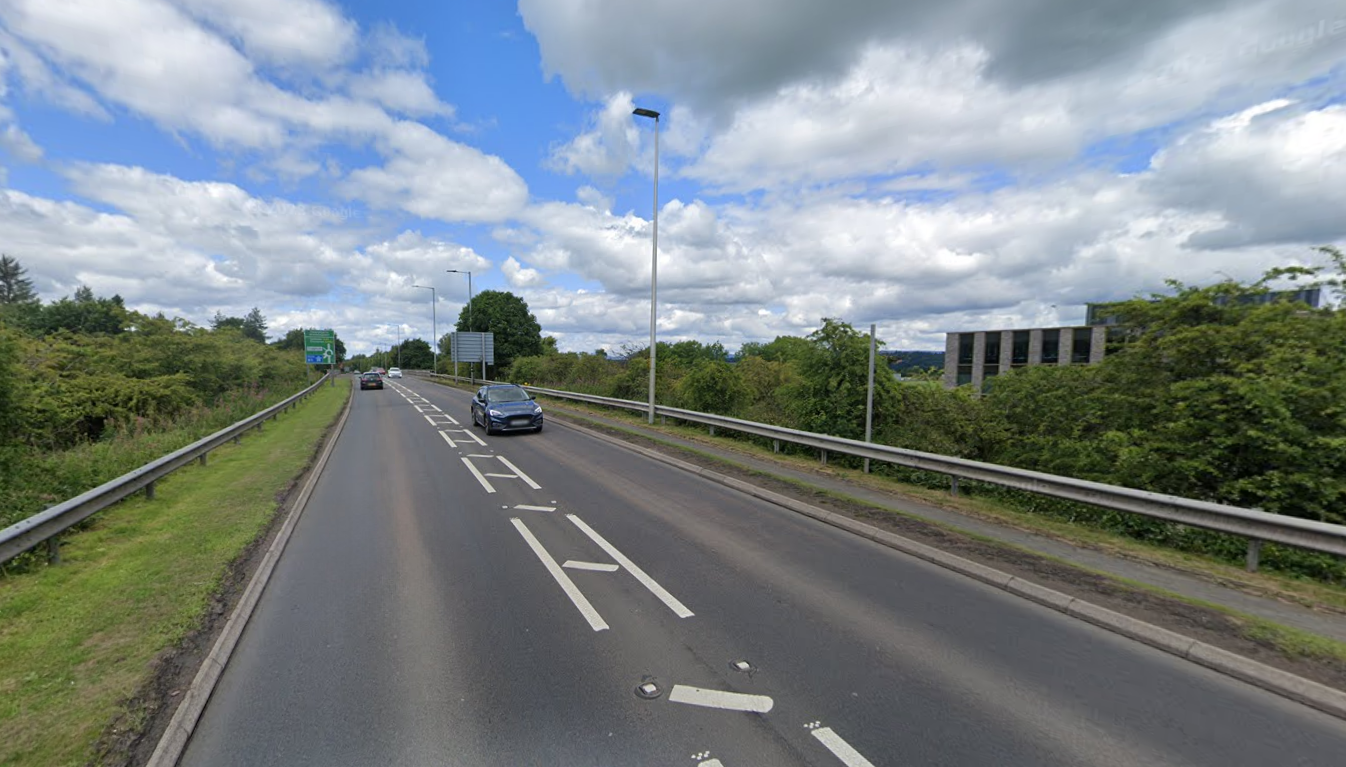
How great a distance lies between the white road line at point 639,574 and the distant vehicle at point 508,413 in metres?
9.28

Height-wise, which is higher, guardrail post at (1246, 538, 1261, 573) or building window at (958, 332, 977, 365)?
building window at (958, 332, 977, 365)

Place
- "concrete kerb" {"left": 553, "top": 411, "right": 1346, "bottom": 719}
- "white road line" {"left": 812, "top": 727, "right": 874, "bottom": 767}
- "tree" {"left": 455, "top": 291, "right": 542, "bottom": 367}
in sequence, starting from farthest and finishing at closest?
"tree" {"left": 455, "top": 291, "right": 542, "bottom": 367}
"concrete kerb" {"left": 553, "top": 411, "right": 1346, "bottom": 719}
"white road line" {"left": 812, "top": 727, "right": 874, "bottom": 767}

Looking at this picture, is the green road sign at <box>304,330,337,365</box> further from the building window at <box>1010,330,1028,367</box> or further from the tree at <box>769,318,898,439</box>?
the building window at <box>1010,330,1028,367</box>

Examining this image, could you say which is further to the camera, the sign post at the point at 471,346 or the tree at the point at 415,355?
the tree at the point at 415,355

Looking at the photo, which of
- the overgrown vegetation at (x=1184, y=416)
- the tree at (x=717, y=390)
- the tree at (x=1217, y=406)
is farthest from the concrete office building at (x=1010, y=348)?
the tree at (x=1217, y=406)

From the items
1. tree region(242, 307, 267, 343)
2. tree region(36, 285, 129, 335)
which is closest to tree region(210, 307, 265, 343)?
tree region(242, 307, 267, 343)

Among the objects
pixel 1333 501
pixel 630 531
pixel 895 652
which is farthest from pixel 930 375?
pixel 895 652

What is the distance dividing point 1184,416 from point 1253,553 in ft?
7.53

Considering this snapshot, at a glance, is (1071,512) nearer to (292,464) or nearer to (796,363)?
(796,363)

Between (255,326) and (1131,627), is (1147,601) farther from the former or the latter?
Result: (255,326)

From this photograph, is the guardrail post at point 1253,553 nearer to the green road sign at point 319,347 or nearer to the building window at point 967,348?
the building window at point 967,348

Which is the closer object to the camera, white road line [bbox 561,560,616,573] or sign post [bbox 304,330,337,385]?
white road line [bbox 561,560,616,573]

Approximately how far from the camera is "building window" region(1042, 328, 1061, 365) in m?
44.1

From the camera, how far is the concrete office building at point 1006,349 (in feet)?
140
